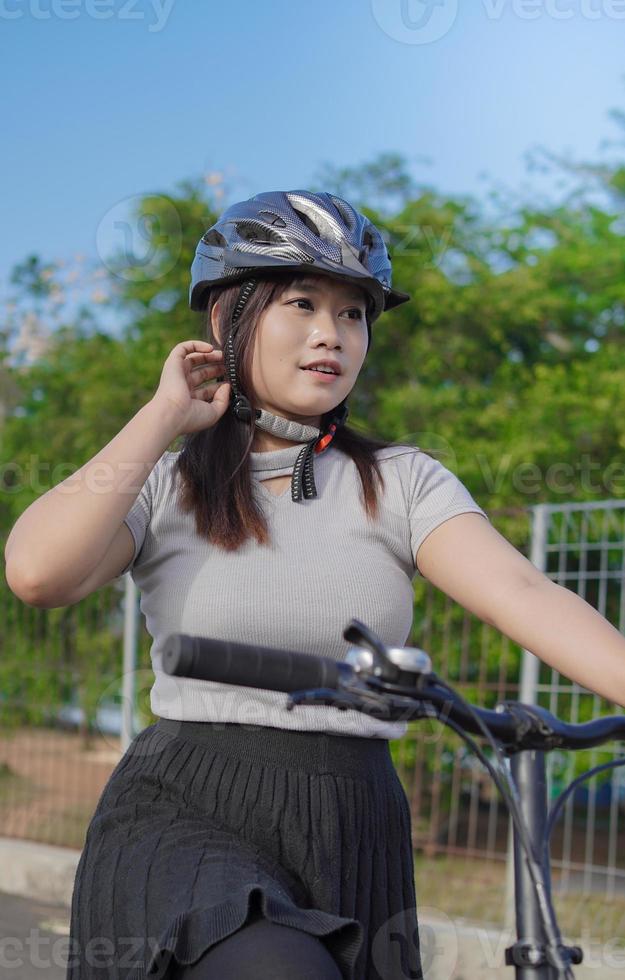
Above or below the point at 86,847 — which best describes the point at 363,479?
above

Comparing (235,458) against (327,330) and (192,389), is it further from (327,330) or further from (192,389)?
(327,330)

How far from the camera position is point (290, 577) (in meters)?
2.29

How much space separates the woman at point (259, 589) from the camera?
1928 mm

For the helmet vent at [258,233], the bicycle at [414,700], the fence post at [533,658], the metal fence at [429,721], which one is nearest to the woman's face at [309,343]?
the helmet vent at [258,233]

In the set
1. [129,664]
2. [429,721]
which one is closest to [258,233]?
[429,721]

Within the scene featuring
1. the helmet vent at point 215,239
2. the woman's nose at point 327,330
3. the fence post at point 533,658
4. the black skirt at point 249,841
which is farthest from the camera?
the fence post at point 533,658

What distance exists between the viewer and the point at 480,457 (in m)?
8.98

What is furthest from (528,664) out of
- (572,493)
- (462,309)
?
(462,309)

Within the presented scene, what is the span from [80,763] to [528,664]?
316cm

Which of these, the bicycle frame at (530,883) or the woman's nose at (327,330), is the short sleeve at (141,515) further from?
the bicycle frame at (530,883)

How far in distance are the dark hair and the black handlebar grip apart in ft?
2.66

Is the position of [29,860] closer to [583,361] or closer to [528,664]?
[528,664]

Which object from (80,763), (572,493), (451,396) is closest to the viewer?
(80,763)

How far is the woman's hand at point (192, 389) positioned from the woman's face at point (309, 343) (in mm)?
96
